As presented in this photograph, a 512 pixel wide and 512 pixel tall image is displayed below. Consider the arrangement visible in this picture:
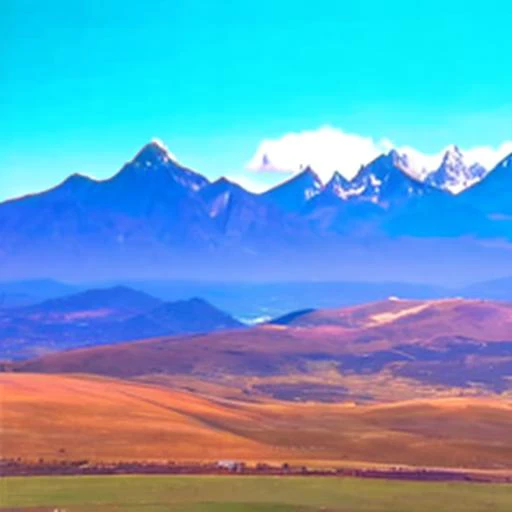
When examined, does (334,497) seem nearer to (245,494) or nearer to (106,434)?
(245,494)

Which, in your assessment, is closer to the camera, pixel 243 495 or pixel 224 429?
pixel 243 495

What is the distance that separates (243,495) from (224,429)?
3332cm

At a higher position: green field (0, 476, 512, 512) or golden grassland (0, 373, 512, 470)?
golden grassland (0, 373, 512, 470)

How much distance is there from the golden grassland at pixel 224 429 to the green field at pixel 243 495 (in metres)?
10.3

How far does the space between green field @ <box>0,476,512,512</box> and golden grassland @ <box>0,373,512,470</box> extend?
33.7 feet

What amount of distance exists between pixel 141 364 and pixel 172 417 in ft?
327

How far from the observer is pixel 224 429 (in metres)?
A: 90.4

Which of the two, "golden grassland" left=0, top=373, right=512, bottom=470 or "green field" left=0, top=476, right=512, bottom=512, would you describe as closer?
"green field" left=0, top=476, right=512, bottom=512

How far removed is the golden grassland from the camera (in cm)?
7625

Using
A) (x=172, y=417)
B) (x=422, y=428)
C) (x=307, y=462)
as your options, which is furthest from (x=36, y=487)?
(x=422, y=428)

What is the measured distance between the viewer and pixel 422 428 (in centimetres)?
9894

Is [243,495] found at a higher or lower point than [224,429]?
lower

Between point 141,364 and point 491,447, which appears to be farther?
point 141,364

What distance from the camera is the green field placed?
175 ft
